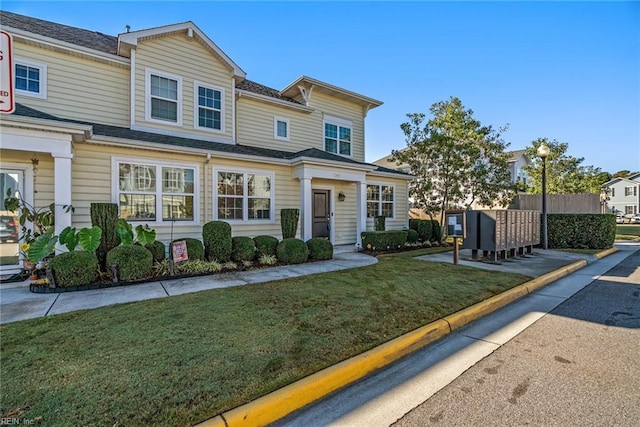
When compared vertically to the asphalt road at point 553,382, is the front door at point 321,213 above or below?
above

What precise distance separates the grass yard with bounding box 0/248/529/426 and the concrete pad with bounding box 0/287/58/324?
1.61ft

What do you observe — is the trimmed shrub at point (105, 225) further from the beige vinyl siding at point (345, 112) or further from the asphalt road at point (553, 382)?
the beige vinyl siding at point (345, 112)

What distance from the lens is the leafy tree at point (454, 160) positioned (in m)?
14.1

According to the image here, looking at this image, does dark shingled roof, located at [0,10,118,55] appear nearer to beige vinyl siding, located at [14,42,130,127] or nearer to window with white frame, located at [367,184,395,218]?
beige vinyl siding, located at [14,42,130,127]

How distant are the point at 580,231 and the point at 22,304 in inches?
680

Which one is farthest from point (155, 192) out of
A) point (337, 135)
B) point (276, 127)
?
point (337, 135)

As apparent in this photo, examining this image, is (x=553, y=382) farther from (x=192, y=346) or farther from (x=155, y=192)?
(x=155, y=192)

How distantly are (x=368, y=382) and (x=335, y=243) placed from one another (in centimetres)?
941

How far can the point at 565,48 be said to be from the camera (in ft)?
34.2

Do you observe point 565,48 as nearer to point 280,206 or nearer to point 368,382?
point 280,206

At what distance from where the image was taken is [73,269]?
562 cm

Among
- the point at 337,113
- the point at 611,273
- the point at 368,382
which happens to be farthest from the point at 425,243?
the point at 368,382

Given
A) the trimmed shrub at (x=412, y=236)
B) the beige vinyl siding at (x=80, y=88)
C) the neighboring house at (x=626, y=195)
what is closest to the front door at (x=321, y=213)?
the trimmed shrub at (x=412, y=236)

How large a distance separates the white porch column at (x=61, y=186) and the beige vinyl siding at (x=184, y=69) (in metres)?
2.95
